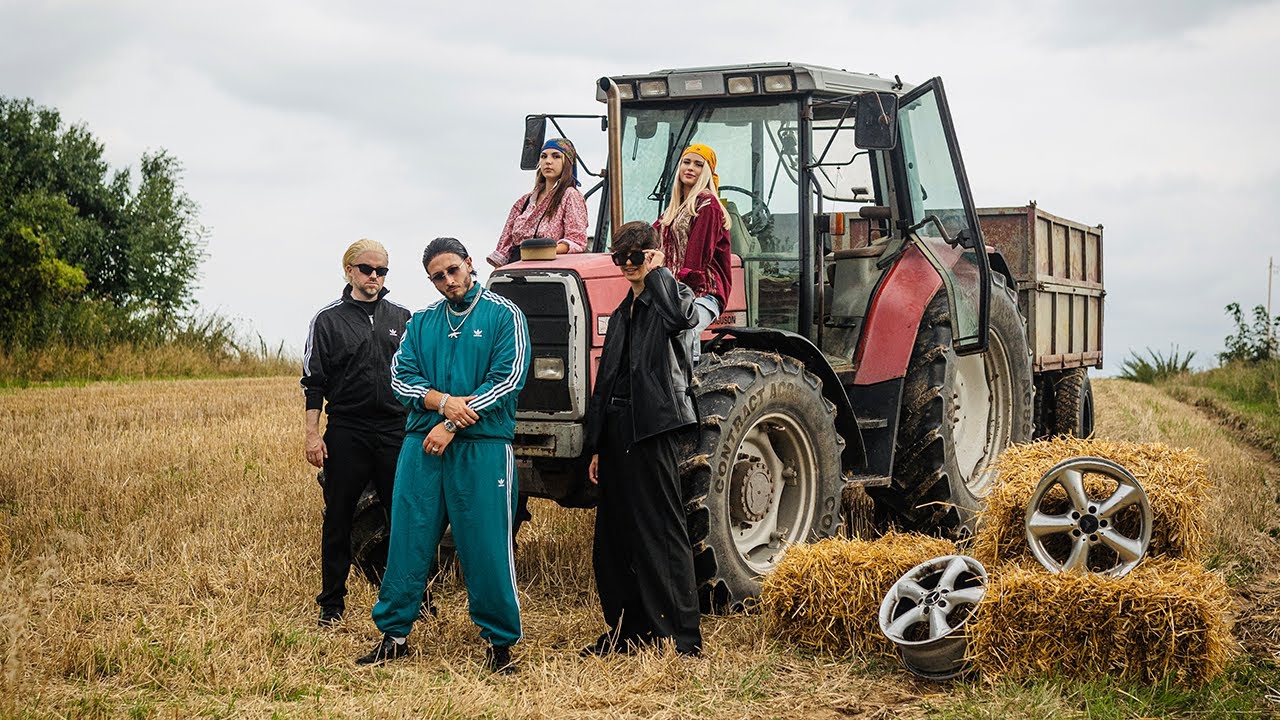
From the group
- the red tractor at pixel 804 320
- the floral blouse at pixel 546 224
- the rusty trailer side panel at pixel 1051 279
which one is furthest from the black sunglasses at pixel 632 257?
the rusty trailer side panel at pixel 1051 279

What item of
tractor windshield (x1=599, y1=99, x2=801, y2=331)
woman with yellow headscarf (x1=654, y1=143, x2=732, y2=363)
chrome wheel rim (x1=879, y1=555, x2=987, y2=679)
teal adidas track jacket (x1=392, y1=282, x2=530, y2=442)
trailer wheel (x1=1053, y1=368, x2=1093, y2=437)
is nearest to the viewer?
chrome wheel rim (x1=879, y1=555, x2=987, y2=679)

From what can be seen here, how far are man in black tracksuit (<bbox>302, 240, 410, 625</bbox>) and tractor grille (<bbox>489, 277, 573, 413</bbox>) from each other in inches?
31.0

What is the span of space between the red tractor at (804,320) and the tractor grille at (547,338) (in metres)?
0.01

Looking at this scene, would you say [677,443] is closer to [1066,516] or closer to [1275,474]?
[1066,516]

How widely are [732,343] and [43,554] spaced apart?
4.66 m

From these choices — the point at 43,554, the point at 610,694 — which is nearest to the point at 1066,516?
the point at 610,694

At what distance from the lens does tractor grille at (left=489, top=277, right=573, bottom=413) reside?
22.0 feet

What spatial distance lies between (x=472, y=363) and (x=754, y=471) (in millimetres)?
1751

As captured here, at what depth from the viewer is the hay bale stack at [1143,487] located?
616 centimetres

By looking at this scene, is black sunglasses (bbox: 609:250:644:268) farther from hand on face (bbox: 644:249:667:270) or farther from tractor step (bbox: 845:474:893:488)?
tractor step (bbox: 845:474:893:488)

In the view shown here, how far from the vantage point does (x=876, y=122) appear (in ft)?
23.1

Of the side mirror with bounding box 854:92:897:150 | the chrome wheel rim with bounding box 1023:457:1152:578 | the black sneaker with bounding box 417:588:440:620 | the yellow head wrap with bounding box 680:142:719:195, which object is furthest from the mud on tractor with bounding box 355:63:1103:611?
the chrome wheel rim with bounding box 1023:457:1152:578

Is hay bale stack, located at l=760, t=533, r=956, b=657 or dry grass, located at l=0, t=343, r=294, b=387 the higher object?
dry grass, located at l=0, t=343, r=294, b=387

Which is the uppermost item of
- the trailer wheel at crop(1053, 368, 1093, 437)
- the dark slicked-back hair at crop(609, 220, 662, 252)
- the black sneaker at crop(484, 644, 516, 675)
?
the dark slicked-back hair at crop(609, 220, 662, 252)
